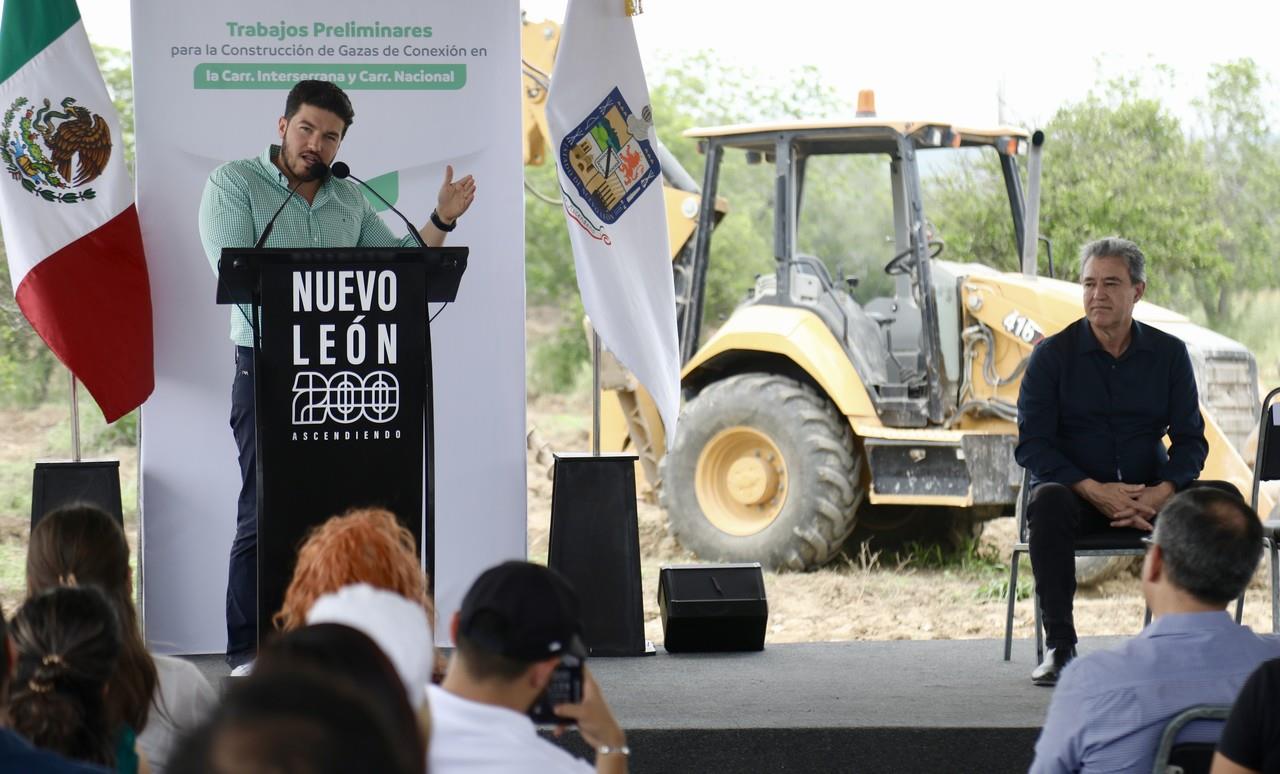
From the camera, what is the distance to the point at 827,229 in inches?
867

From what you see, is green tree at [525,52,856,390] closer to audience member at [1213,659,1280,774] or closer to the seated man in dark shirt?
the seated man in dark shirt

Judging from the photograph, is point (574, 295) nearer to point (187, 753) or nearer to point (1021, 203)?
point (1021, 203)

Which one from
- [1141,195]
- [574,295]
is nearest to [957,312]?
[1141,195]

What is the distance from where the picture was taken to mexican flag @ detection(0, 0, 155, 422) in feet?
14.3

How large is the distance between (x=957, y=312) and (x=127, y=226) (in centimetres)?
456

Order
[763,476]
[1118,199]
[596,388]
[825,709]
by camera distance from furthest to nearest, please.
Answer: [1118,199], [763,476], [596,388], [825,709]

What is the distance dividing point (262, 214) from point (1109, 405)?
2309 mm

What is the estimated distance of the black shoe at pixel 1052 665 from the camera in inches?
161

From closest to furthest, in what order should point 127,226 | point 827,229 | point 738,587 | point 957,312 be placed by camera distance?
point 127,226
point 738,587
point 957,312
point 827,229

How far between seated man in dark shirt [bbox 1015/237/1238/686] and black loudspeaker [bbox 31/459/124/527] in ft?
8.20

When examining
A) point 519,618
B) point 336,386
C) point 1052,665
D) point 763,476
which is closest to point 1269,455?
point 1052,665

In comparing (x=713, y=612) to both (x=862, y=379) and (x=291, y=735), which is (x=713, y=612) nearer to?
(x=862, y=379)

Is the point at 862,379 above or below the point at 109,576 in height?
above

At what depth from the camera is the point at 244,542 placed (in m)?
4.00
